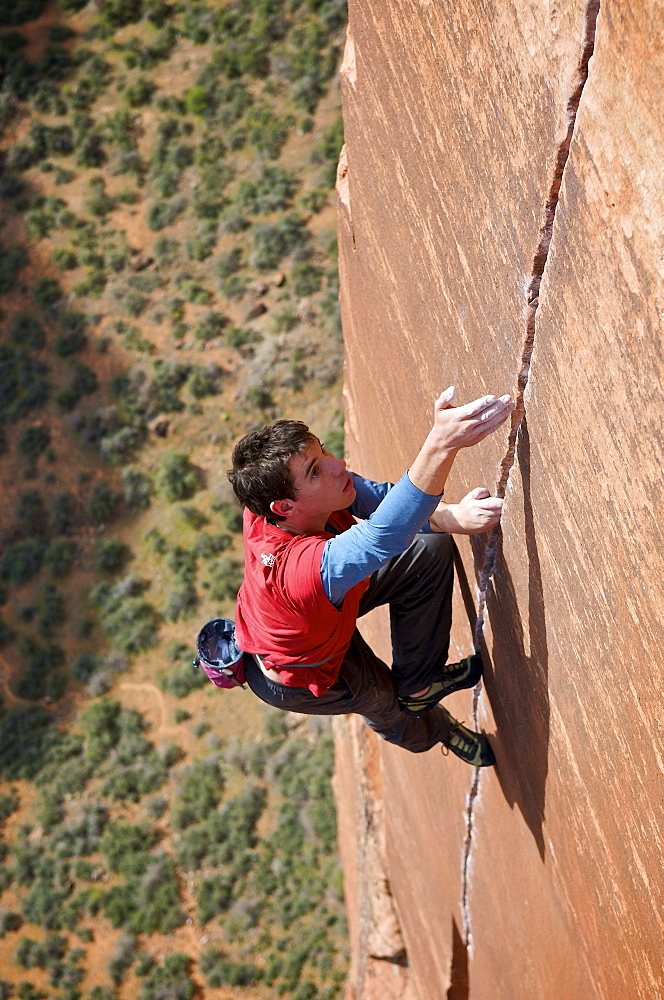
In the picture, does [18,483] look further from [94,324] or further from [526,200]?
[526,200]

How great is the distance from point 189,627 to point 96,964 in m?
5.83

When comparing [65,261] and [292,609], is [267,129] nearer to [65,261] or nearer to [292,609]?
[65,261]

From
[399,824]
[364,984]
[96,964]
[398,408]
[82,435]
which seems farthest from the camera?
[82,435]

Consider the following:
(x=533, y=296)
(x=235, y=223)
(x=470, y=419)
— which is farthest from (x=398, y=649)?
(x=235, y=223)

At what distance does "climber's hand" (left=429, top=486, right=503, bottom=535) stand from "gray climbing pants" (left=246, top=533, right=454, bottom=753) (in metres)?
0.42

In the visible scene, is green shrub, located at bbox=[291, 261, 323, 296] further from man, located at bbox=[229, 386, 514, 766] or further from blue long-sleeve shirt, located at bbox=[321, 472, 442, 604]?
blue long-sleeve shirt, located at bbox=[321, 472, 442, 604]

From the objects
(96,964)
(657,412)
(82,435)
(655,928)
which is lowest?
(96,964)

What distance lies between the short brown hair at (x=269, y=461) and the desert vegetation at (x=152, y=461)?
12824mm

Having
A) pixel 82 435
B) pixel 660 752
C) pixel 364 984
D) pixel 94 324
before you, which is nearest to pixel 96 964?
pixel 364 984

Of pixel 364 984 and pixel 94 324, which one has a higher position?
pixel 94 324

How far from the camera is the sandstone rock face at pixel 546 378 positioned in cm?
163

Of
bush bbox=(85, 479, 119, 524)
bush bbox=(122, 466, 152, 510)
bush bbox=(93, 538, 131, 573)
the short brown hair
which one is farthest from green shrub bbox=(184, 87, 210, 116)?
the short brown hair

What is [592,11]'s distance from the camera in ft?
5.11

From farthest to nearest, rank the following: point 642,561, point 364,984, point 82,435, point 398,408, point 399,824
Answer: point 82,435 → point 364,984 → point 399,824 → point 398,408 → point 642,561
